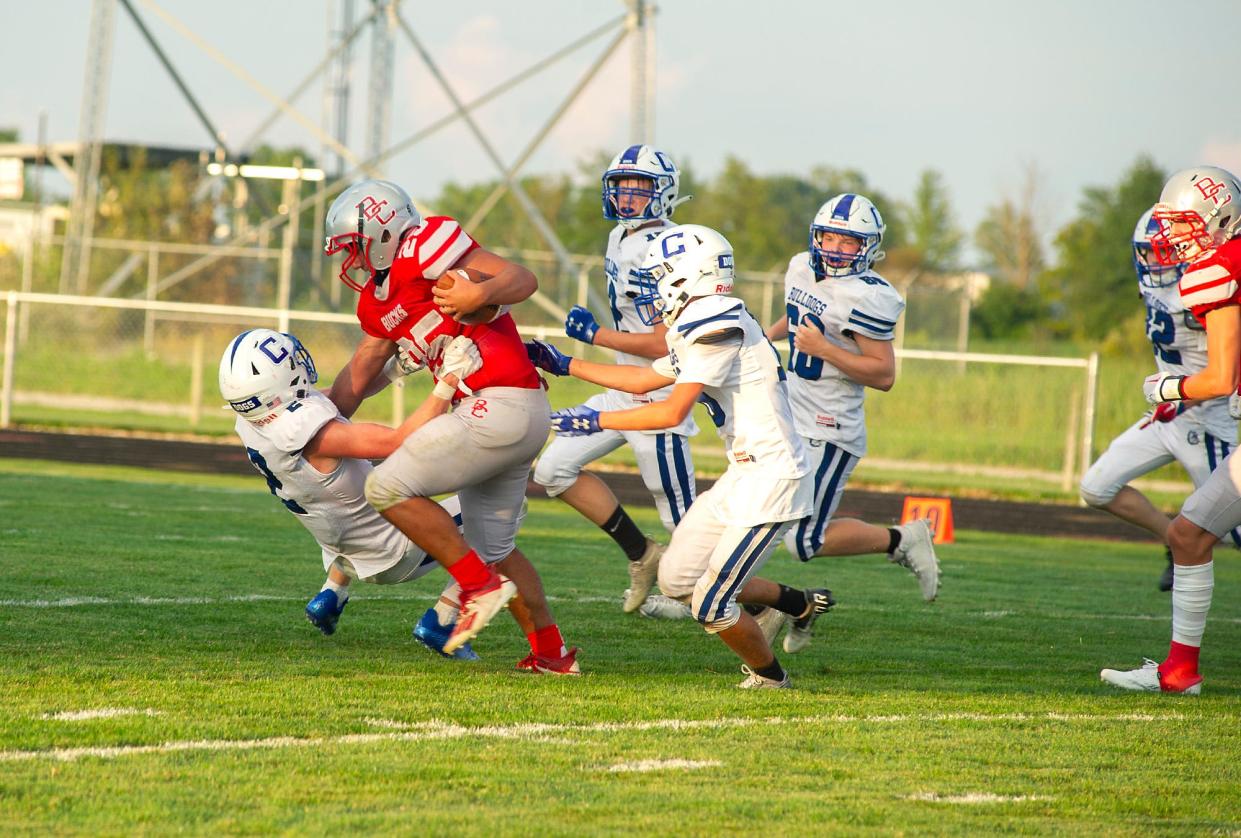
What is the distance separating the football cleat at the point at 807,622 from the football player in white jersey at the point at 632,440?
1023 millimetres

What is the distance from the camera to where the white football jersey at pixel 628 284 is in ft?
Answer: 23.8

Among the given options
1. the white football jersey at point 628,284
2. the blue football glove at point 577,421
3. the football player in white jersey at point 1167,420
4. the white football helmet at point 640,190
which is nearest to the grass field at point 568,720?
the football player in white jersey at point 1167,420

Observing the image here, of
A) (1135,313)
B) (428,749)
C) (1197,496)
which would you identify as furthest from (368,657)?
(1135,313)

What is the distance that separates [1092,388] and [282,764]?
541 inches

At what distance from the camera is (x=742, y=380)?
5.40m

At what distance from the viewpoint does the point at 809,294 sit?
279 inches

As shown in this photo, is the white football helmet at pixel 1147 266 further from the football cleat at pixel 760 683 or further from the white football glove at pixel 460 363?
the white football glove at pixel 460 363

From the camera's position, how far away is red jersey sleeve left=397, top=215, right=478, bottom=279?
555cm

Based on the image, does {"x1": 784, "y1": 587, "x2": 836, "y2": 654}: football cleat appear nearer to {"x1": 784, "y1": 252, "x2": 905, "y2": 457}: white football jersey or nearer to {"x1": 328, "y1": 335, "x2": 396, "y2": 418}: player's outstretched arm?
{"x1": 784, "y1": 252, "x2": 905, "y2": 457}: white football jersey

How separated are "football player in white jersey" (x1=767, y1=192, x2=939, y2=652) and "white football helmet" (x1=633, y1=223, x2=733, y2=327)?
1375 millimetres

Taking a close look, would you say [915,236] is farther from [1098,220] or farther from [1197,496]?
[1197,496]

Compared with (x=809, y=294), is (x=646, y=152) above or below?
above

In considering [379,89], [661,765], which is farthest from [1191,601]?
[379,89]

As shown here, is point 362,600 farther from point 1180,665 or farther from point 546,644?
point 1180,665
